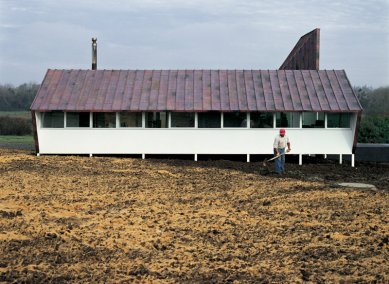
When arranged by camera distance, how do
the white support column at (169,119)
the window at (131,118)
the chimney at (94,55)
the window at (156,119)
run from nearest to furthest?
the white support column at (169,119) → the window at (156,119) → the window at (131,118) → the chimney at (94,55)

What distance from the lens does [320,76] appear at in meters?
28.6

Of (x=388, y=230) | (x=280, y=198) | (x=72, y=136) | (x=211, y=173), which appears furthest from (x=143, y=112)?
(x=388, y=230)

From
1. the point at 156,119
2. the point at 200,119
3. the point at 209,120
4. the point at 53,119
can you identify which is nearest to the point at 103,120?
the point at 53,119

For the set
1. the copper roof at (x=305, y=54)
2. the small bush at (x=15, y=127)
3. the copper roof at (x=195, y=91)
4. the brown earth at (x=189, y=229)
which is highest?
the copper roof at (x=305, y=54)

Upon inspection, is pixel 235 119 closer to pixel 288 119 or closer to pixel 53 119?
pixel 288 119

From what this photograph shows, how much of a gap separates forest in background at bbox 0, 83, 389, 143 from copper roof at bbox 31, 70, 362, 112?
2.58m

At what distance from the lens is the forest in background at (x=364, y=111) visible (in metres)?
40.1

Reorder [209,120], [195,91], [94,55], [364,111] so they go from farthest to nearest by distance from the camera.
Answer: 1. [364,111]
2. [94,55]
3. [195,91]
4. [209,120]

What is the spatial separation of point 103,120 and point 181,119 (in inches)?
135

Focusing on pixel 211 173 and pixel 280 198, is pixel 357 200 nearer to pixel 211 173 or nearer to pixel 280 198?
pixel 280 198

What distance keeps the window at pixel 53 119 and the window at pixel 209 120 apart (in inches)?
238

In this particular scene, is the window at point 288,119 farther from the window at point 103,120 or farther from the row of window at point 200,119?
the window at point 103,120

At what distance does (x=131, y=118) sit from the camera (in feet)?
89.6

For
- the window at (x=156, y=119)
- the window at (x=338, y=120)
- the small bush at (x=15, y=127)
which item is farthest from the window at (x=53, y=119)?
the small bush at (x=15, y=127)
